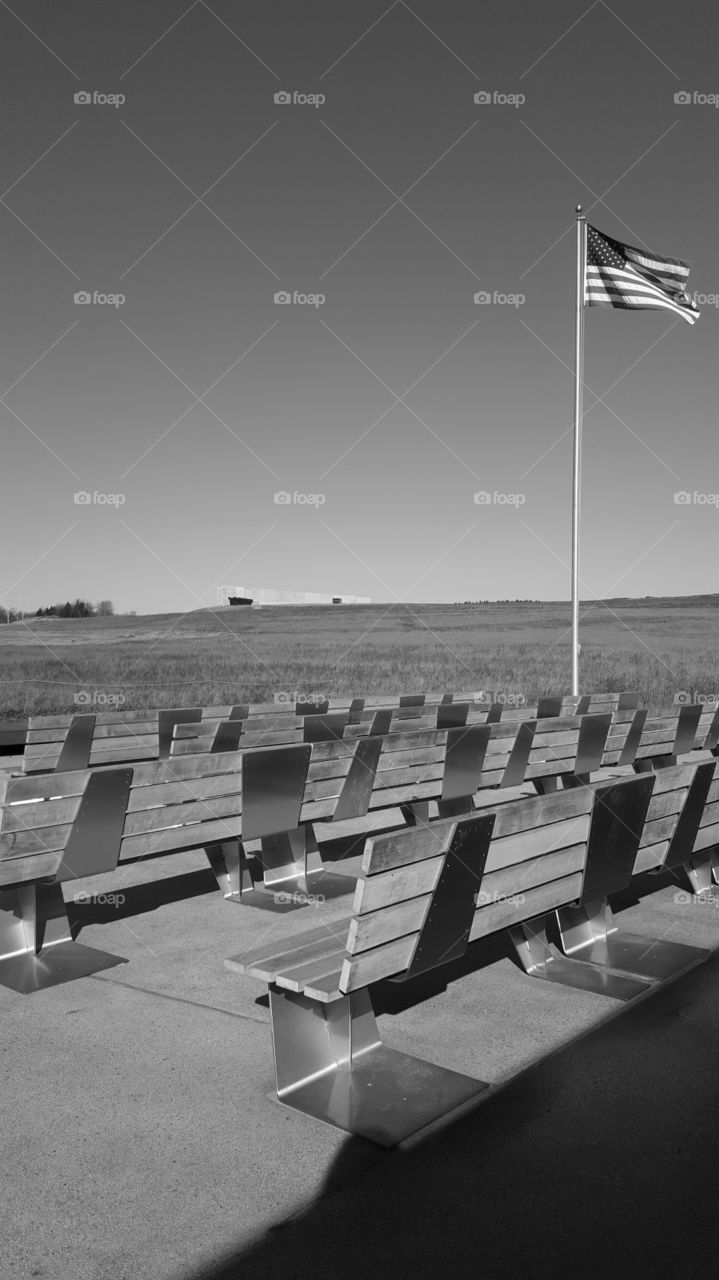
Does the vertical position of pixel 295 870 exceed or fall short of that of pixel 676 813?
it falls short

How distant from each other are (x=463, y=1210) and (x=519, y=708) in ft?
24.3

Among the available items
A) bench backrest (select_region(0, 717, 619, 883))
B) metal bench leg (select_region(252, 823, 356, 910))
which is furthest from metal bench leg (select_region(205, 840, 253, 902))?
bench backrest (select_region(0, 717, 619, 883))

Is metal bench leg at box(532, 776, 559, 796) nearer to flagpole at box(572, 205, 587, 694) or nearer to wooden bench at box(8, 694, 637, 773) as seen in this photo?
wooden bench at box(8, 694, 637, 773)

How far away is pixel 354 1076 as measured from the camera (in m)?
3.36

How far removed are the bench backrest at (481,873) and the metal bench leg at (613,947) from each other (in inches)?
13.7

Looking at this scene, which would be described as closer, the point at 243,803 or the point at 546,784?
the point at 243,803

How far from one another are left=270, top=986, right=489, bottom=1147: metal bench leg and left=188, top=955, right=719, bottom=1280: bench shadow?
8 cm

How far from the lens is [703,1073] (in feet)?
11.0

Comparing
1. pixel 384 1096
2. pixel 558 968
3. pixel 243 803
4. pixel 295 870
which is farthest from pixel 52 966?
pixel 558 968

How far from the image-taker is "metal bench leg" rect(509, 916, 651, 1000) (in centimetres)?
419

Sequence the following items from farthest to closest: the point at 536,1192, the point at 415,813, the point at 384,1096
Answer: the point at 415,813
the point at 384,1096
the point at 536,1192

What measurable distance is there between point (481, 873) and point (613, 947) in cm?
149

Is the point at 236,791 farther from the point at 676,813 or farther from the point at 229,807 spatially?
the point at 676,813

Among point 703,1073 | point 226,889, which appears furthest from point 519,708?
point 703,1073
